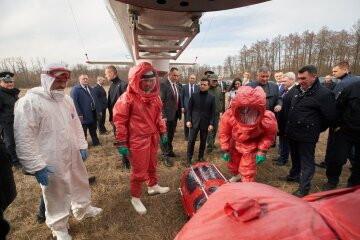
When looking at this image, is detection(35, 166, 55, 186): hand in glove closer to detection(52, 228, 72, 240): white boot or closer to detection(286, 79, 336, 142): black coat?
detection(52, 228, 72, 240): white boot

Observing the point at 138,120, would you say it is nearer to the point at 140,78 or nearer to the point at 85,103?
the point at 140,78

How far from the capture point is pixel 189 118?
5.11 m

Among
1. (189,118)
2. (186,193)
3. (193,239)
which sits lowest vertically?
(186,193)

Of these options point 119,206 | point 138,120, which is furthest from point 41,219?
point 138,120

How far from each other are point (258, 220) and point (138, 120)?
251 cm

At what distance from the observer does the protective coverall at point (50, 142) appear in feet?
7.27

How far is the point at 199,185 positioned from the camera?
279cm

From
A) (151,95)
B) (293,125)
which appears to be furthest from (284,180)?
(151,95)

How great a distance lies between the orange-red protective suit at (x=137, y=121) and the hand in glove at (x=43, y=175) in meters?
0.90

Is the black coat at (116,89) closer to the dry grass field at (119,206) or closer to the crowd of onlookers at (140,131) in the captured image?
the dry grass field at (119,206)

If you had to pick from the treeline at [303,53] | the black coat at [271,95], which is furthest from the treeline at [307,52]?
the black coat at [271,95]

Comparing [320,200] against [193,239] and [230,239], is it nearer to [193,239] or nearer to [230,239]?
[230,239]

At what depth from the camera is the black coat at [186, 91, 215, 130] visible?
4977 mm

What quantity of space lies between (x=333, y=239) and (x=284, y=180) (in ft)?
12.9
